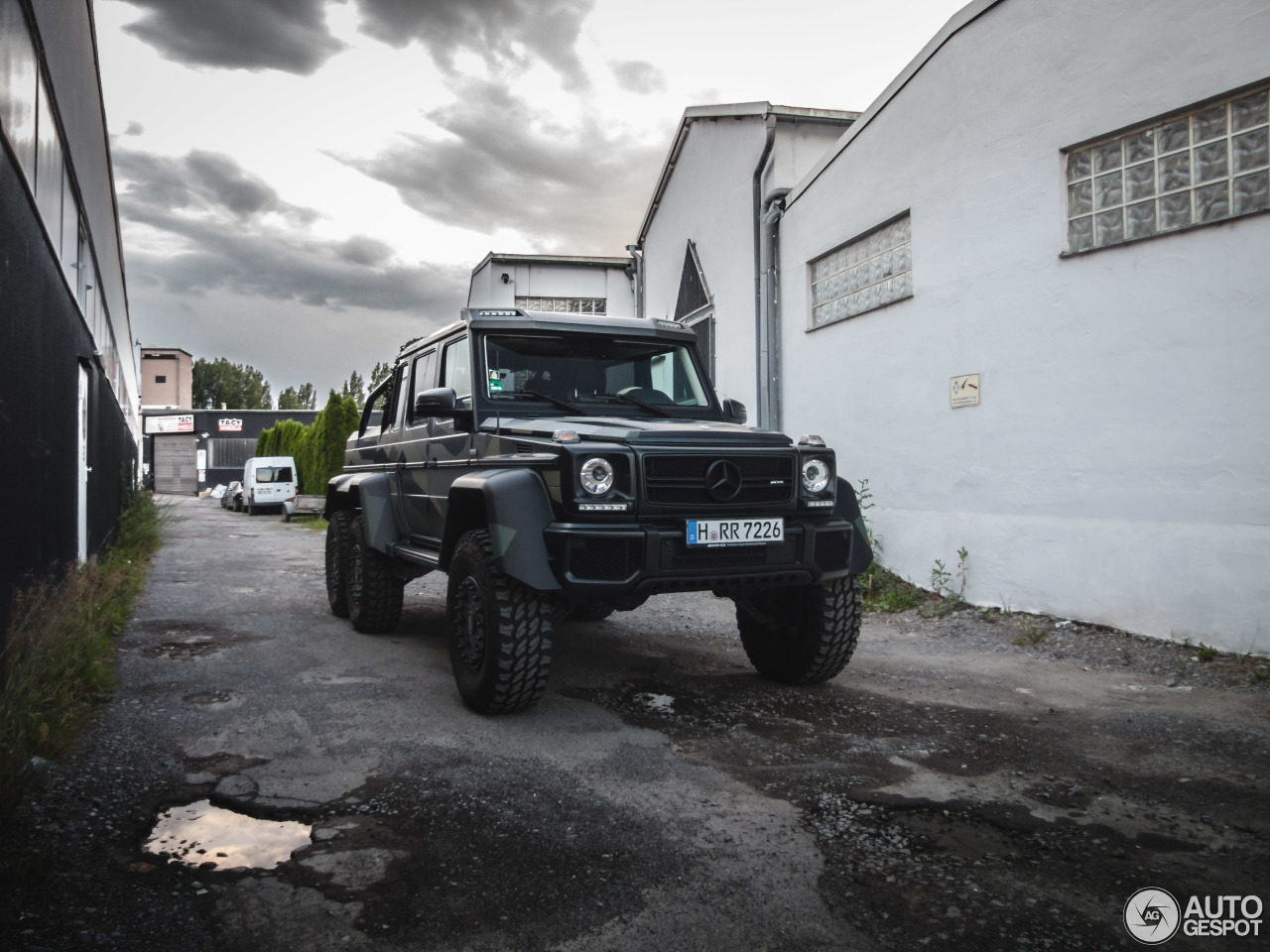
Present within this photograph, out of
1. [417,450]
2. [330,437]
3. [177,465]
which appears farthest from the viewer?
[177,465]

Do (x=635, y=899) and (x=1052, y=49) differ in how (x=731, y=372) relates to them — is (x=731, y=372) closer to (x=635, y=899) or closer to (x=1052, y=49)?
(x=1052, y=49)

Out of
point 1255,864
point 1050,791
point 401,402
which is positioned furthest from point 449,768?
point 401,402

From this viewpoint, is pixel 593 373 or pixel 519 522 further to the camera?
pixel 593 373

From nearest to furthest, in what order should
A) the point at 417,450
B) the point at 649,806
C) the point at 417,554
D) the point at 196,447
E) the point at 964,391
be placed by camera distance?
the point at 649,806
the point at 417,554
the point at 417,450
the point at 964,391
the point at 196,447

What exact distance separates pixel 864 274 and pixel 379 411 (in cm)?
506

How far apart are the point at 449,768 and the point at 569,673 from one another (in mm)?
1712

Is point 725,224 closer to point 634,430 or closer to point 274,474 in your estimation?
point 634,430

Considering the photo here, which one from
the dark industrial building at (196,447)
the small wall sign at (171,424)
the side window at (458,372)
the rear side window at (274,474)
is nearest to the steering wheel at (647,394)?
the side window at (458,372)

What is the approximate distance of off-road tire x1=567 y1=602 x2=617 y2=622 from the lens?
495cm

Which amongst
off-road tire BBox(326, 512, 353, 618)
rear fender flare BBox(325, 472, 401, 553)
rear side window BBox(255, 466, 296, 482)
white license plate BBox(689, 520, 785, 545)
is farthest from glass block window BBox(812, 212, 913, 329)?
rear side window BBox(255, 466, 296, 482)

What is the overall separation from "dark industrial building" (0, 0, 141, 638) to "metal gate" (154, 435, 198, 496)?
4171cm

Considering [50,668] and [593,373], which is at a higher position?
[593,373]

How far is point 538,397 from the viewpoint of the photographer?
4.94m

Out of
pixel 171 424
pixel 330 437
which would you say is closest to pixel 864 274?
pixel 330 437
